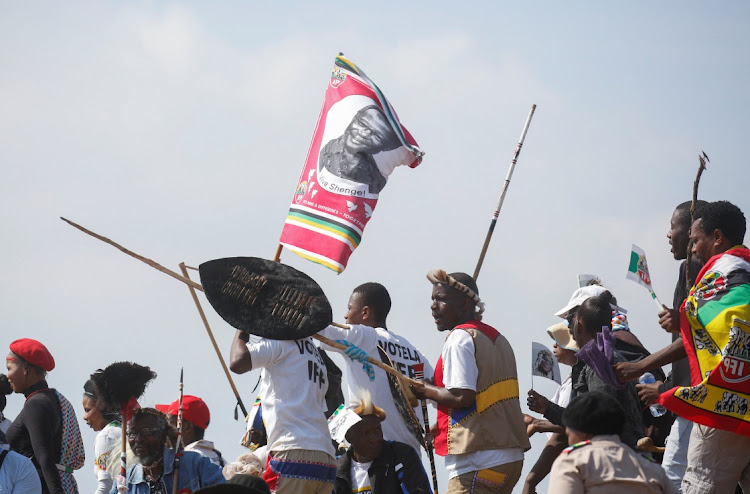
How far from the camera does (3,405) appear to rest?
10.7m

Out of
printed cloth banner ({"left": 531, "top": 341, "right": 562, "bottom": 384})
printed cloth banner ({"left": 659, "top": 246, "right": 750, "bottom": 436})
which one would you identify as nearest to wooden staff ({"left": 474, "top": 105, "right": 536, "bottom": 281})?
printed cloth banner ({"left": 531, "top": 341, "right": 562, "bottom": 384})

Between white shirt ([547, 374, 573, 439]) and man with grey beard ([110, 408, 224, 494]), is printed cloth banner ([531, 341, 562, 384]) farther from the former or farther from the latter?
man with grey beard ([110, 408, 224, 494])

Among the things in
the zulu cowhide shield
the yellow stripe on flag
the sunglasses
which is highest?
the yellow stripe on flag

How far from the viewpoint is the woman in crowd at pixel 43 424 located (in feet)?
31.2

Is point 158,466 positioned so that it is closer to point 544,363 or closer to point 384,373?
point 384,373

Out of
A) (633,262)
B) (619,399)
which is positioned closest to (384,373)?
(619,399)

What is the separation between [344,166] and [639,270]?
8.05 ft

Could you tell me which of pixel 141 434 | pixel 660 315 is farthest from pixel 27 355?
pixel 660 315

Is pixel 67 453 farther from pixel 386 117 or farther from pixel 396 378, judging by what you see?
pixel 386 117

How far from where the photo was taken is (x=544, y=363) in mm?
9781

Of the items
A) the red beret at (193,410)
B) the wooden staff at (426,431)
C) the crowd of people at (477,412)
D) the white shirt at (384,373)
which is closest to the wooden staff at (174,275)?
the crowd of people at (477,412)

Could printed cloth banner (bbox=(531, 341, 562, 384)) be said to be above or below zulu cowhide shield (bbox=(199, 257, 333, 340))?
below

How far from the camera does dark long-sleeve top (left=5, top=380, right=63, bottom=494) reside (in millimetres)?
9469

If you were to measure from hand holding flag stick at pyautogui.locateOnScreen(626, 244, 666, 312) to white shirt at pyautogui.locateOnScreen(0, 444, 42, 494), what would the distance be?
462 centimetres
